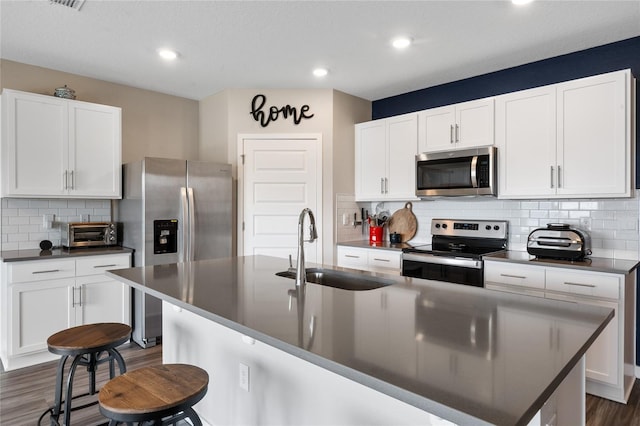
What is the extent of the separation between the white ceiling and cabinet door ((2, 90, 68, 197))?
17.8 inches

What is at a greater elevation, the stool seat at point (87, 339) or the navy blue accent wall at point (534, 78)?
the navy blue accent wall at point (534, 78)

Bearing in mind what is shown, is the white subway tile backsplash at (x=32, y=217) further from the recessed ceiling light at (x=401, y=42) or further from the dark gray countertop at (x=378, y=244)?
the recessed ceiling light at (x=401, y=42)

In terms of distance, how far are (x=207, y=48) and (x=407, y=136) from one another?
6.81 ft

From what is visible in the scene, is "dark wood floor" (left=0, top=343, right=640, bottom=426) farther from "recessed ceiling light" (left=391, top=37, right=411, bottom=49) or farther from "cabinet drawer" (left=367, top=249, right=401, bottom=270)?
"recessed ceiling light" (left=391, top=37, right=411, bottom=49)

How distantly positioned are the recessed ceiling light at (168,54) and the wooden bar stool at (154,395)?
2679mm

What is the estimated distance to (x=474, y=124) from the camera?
351cm

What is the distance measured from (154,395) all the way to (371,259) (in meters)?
2.86

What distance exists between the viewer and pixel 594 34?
2.90 meters

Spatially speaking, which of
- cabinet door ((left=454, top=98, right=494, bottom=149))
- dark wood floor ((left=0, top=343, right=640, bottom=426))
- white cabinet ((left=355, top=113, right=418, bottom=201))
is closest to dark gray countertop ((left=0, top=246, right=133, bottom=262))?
dark wood floor ((left=0, top=343, right=640, bottom=426))

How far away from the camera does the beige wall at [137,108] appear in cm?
353

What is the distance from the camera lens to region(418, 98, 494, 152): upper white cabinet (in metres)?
3.44

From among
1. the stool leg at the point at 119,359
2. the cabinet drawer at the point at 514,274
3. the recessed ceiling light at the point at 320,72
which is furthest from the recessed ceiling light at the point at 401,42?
the stool leg at the point at 119,359

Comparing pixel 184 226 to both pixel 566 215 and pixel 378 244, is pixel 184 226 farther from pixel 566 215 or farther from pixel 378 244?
pixel 566 215

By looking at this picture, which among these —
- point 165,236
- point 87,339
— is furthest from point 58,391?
point 165,236
